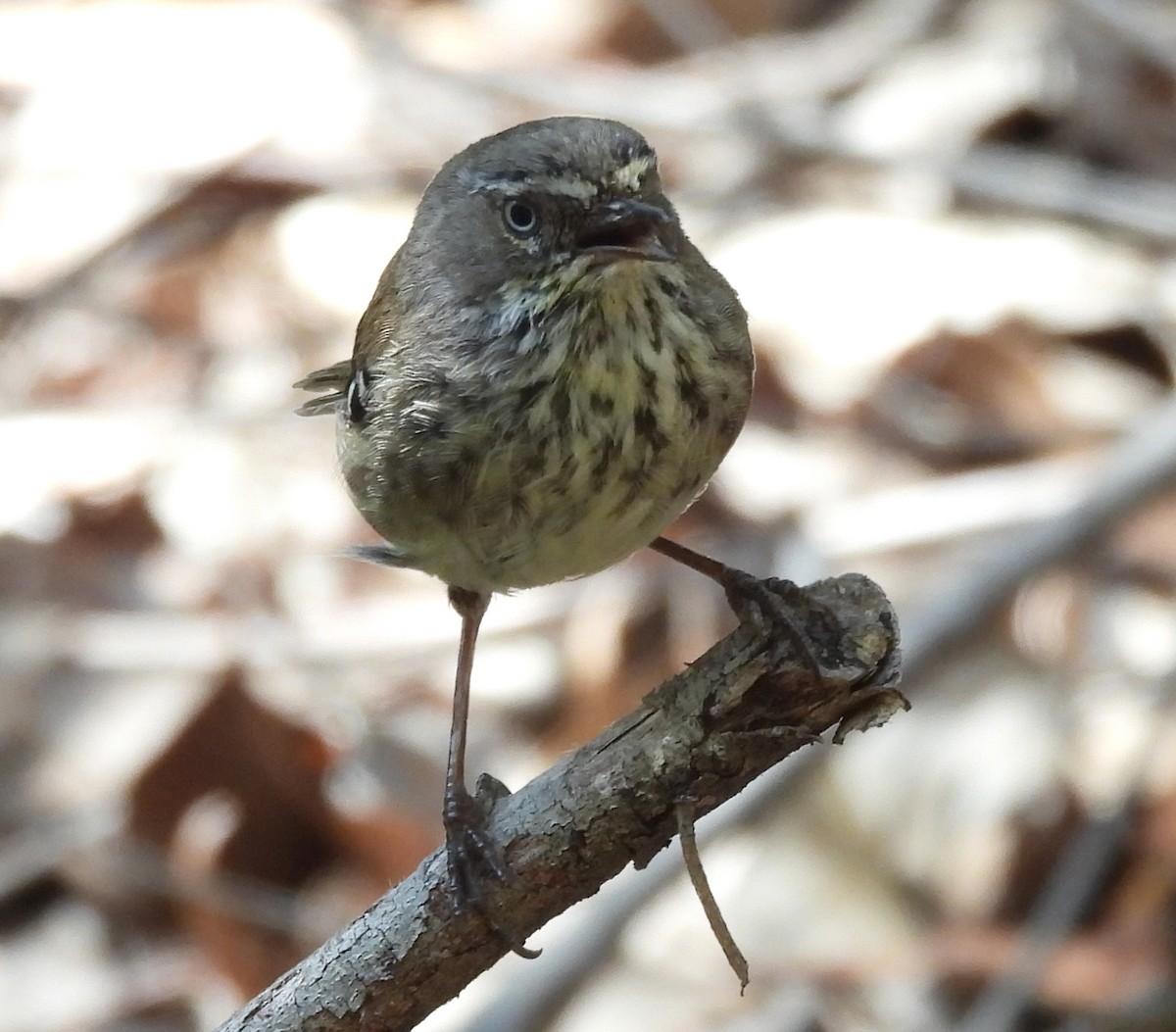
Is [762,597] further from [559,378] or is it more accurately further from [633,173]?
[633,173]

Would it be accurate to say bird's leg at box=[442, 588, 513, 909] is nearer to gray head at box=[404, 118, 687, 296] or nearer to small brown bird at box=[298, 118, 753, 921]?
small brown bird at box=[298, 118, 753, 921]

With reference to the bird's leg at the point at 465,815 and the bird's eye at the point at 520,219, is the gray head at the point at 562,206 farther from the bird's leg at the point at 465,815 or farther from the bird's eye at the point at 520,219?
the bird's leg at the point at 465,815

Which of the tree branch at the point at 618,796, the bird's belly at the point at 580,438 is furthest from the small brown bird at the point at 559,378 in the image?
the tree branch at the point at 618,796

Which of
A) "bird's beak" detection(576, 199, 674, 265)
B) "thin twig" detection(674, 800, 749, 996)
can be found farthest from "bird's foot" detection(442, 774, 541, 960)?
"bird's beak" detection(576, 199, 674, 265)

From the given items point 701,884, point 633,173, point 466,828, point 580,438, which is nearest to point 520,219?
point 633,173

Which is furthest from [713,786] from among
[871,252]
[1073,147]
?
[1073,147]

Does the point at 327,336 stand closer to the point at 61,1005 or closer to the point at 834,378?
the point at 834,378
